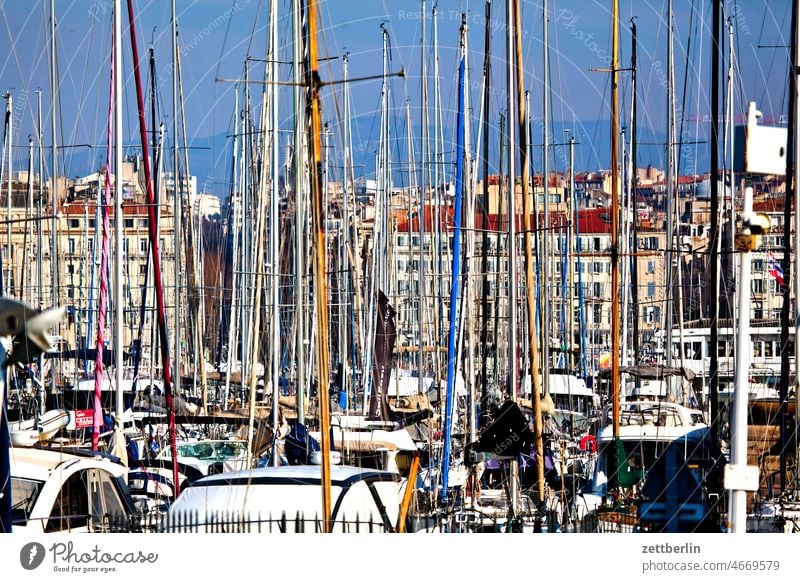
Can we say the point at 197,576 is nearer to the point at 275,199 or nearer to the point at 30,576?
the point at 30,576

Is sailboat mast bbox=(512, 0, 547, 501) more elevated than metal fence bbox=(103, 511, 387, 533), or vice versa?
sailboat mast bbox=(512, 0, 547, 501)

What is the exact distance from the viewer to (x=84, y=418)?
38.0 ft

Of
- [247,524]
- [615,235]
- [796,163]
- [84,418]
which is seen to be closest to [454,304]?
[615,235]

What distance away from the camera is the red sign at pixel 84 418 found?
37.5ft

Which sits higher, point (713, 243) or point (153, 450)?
point (713, 243)

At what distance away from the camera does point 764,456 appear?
9711 millimetres

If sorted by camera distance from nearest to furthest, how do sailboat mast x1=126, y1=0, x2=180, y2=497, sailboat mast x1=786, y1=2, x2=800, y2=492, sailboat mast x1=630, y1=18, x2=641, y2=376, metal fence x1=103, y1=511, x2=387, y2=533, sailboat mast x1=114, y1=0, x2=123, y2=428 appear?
metal fence x1=103, y1=511, x2=387, y2=533, sailboat mast x1=786, y1=2, x2=800, y2=492, sailboat mast x1=126, y1=0, x2=180, y2=497, sailboat mast x1=114, y1=0, x2=123, y2=428, sailboat mast x1=630, y1=18, x2=641, y2=376

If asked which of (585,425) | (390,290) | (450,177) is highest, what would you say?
(450,177)

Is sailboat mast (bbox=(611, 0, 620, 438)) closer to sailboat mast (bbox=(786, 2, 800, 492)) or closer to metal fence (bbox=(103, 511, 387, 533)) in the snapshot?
sailboat mast (bbox=(786, 2, 800, 492))

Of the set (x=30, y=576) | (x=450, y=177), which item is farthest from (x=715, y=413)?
(x=450, y=177)

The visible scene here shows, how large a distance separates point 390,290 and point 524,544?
14456mm

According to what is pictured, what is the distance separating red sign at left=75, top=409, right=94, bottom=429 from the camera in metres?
11.4

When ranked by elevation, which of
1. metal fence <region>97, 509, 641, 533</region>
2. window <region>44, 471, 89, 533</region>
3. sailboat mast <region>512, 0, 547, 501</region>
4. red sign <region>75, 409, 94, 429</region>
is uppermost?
sailboat mast <region>512, 0, 547, 501</region>

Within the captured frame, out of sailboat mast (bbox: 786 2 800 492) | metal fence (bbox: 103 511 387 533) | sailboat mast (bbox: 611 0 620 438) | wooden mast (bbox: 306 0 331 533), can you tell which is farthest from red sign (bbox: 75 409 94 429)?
A: sailboat mast (bbox: 786 2 800 492)
